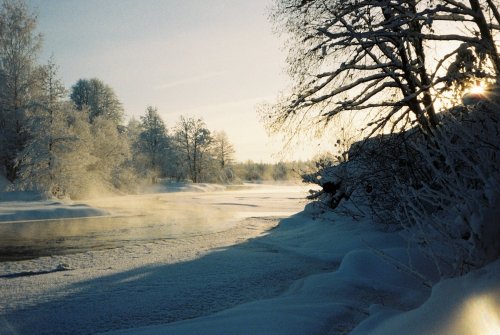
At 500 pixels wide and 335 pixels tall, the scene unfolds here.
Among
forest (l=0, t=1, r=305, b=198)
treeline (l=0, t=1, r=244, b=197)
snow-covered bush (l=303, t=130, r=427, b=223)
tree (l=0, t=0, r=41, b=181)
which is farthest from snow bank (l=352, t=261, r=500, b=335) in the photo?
tree (l=0, t=0, r=41, b=181)

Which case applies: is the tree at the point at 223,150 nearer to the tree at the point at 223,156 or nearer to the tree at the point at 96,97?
the tree at the point at 223,156

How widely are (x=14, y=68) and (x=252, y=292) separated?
2832cm

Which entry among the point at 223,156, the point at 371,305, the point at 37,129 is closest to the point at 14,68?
the point at 37,129

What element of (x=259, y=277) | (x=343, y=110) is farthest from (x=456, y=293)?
(x=343, y=110)

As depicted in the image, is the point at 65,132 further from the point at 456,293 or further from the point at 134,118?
the point at 134,118

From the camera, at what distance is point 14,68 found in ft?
87.4

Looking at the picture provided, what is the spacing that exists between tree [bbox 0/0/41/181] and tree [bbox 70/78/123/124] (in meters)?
16.4

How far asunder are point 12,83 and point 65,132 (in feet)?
16.8

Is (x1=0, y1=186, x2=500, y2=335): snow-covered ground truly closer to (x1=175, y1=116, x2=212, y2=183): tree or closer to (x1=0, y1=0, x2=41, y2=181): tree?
(x1=0, y1=0, x2=41, y2=181): tree

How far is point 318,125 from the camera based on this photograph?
784 cm

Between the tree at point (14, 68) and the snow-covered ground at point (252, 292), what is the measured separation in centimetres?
2338

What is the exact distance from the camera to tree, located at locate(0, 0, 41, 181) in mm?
26594

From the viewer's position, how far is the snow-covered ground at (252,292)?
2.18 m

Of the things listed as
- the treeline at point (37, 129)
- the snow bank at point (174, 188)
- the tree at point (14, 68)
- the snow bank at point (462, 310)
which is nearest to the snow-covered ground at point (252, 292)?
the snow bank at point (462, 310)
